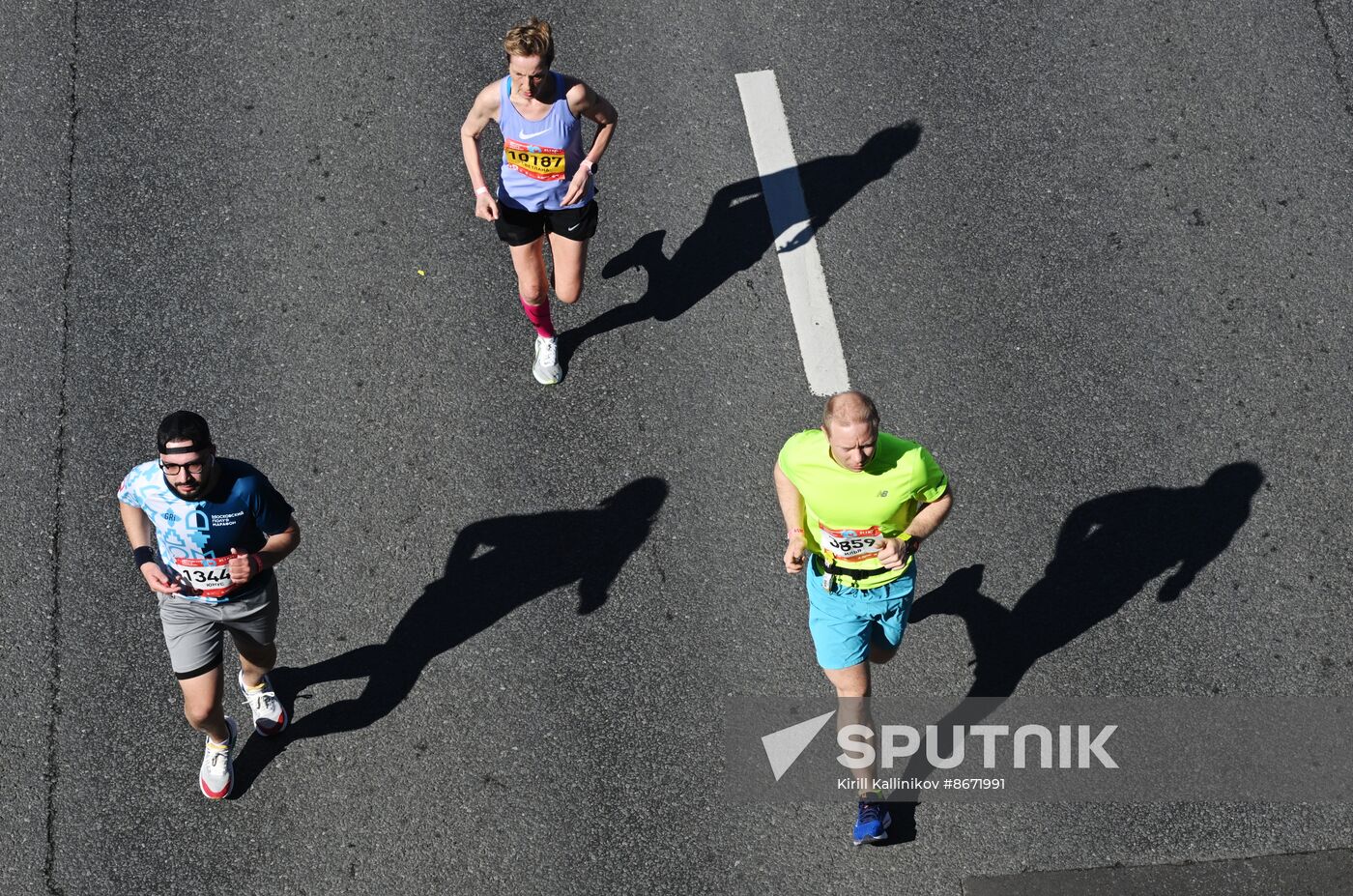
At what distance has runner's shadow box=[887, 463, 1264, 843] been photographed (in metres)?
7.29

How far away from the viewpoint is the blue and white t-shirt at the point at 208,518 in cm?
585

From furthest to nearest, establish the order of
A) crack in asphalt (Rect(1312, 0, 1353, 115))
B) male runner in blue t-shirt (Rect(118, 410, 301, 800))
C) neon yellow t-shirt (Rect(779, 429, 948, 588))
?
1. crack in asphalt (Rect(1312, 0, 1353, 115))
2. neon yellow t-shirt (Rect(779, 429, 948, 588))
3. male runner in blue t-shirt (Rect(118, 410, 301, 800))

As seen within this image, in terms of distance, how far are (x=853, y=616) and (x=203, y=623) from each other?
304 cm

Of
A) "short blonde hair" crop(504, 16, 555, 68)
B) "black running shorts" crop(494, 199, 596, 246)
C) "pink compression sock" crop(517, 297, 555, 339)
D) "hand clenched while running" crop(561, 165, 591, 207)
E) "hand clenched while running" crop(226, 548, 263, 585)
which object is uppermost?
"short blonde hair" crop(504, 16, 555, 68)

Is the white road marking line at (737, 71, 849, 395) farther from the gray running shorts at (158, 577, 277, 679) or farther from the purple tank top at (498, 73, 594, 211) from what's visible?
the gray running shorts at (158, 577, 277, 679)

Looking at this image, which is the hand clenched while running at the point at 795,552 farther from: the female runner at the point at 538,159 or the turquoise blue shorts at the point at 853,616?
the female runner at the point at 538,159

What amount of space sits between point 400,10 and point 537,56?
3.26m

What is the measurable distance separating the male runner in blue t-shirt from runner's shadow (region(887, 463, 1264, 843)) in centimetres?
345

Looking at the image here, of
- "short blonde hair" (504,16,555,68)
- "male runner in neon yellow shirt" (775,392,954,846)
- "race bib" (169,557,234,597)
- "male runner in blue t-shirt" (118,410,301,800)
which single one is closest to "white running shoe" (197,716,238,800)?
"male runner in blue t-shirt" (118,410,301,800)

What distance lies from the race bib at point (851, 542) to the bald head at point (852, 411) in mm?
590

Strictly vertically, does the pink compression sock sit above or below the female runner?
below

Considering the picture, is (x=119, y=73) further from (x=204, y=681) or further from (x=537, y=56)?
(x=204, y=681)

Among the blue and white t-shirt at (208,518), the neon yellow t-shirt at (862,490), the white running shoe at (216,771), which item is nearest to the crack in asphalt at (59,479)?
the white running shoe at (216,771)

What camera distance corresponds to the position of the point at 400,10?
31.0ft
